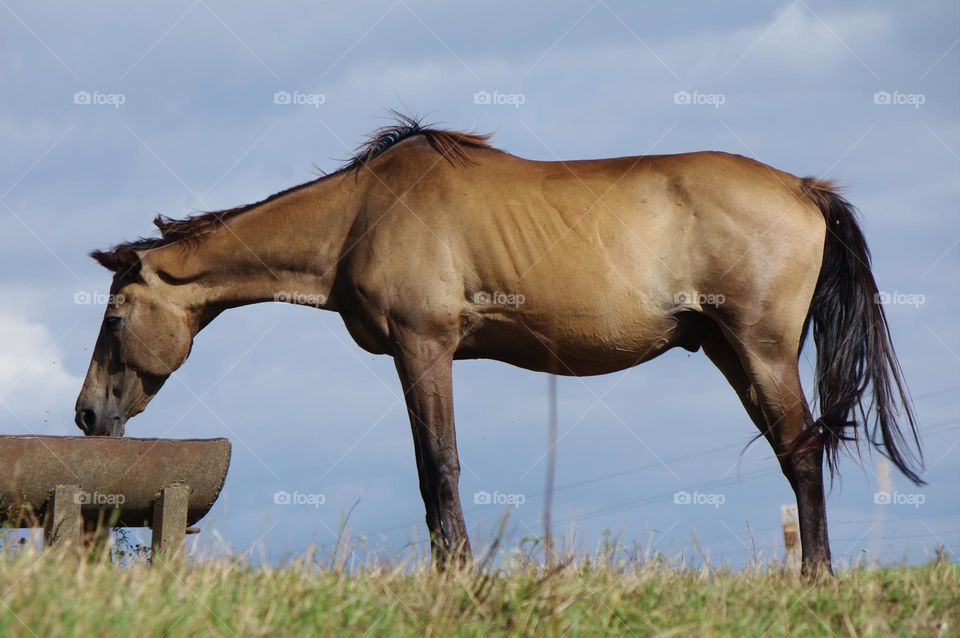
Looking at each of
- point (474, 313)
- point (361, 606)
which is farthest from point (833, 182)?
point (361, 606)

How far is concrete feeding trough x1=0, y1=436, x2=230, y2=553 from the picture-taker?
23.6ft

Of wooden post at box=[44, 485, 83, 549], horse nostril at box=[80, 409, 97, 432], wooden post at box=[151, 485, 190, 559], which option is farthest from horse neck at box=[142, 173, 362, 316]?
wooden post at box=[44, 485, 83, 549]

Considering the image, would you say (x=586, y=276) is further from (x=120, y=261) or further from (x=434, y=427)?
(x=120, y=261)

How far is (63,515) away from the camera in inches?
285

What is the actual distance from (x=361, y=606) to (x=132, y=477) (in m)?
3.82

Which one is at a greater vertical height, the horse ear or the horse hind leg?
the horse ear

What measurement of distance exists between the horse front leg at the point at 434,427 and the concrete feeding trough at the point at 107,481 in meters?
1.73

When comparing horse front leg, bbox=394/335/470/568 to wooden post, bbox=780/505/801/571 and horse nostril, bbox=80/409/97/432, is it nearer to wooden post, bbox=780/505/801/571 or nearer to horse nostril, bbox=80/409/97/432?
horse nostril, bbox=80/409/97/432

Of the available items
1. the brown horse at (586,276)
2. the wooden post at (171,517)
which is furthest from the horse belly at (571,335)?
the wooden post at (171,517)

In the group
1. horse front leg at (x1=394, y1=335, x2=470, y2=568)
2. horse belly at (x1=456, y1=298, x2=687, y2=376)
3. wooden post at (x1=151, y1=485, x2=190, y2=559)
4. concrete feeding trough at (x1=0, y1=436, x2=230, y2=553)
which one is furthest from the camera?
wooden post at (x1=151, y1=485, x2=190, y2=559)

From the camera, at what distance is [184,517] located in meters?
7.55

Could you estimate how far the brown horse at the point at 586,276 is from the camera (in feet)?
22.9

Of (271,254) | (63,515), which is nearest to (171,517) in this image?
(63,515)

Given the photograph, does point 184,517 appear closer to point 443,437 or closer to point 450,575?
point 443,437
